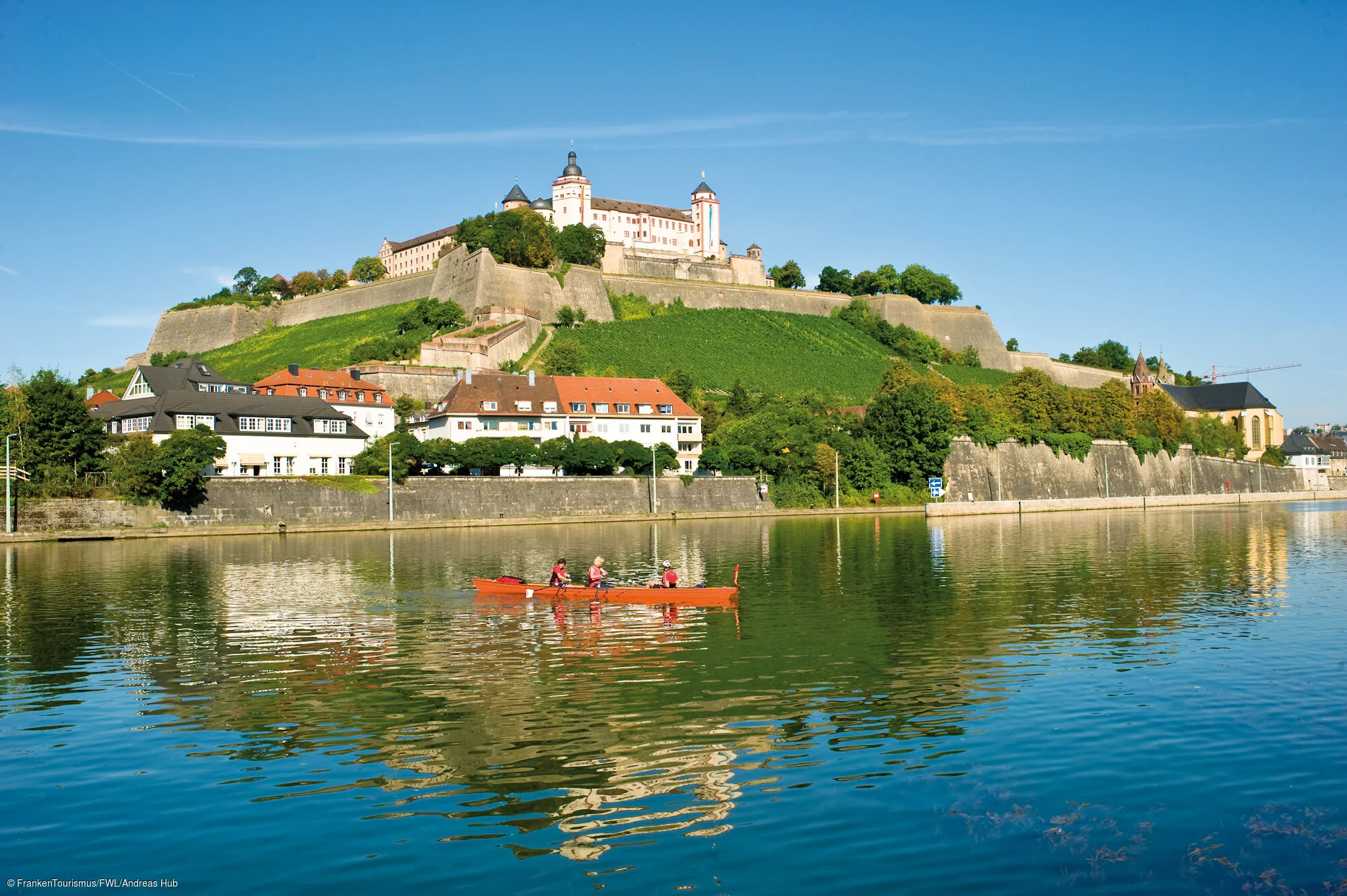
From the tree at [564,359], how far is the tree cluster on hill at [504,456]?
22.8 m

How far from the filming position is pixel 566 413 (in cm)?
7962

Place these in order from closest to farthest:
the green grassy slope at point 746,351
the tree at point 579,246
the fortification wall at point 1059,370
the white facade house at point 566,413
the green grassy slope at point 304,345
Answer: the white facade house at point 566,413, the green grassy slope at point 304,345, the green grassy slope at point 746,351, the tree at point 579,246, the fortification wall at point 1059,370

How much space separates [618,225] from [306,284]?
39098 millimetres

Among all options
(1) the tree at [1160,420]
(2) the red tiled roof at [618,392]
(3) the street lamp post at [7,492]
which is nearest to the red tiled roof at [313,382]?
(2) the red tiled roof at [618,392]

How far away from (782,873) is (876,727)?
5285 millimetres

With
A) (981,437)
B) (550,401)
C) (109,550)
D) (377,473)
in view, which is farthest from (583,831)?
(981,437)

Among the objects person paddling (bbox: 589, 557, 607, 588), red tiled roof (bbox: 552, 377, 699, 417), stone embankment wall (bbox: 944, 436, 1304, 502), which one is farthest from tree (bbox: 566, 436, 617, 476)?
person paddling (bbox: 589, 557, 607, 588)

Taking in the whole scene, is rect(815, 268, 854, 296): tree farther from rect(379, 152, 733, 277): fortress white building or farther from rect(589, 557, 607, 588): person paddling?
rect(589, 557, 607, 588): person paddling

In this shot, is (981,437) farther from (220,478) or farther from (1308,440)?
(1308,440)

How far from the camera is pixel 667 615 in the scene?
26.3 meters

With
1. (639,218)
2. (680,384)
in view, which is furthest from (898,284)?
(680,384)

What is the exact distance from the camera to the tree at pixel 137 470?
183 feet

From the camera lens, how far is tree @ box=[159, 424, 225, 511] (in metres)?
56.1

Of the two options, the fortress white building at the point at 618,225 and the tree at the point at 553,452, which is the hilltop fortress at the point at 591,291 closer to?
the fortress white building at the point at 618,225
